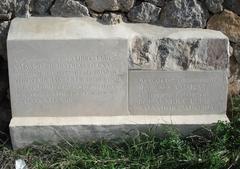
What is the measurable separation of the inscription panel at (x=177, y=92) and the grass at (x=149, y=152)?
18cm

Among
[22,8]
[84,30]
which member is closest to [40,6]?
[22,8]

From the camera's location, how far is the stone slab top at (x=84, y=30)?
354cm

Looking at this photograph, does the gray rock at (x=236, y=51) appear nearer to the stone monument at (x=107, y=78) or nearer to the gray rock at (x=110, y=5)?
the stone monument at (x=107, y=78)

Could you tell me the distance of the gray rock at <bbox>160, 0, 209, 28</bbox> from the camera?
3.76 metres

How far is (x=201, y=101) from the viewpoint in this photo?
3.76 metres

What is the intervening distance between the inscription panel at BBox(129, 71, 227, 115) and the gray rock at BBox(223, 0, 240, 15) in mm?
554

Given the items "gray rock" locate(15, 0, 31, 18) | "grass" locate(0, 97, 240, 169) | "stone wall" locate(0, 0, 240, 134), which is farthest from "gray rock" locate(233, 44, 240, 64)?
"gray rock" locate(15, 0, 31, 18)

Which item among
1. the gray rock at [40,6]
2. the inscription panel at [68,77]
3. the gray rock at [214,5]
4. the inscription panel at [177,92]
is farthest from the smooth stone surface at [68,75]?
the gray rock at [214,5]

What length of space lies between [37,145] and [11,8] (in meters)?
1.09

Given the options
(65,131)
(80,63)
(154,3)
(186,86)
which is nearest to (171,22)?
(154,3)

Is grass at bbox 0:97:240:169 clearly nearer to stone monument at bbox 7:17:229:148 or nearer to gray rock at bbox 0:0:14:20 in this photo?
stone monument at bbox 7:17:229:148

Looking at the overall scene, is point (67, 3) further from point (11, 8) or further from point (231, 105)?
point (231, 105)

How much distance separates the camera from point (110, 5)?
12.3 ft

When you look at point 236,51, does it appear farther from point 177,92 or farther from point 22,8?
point 22,8
